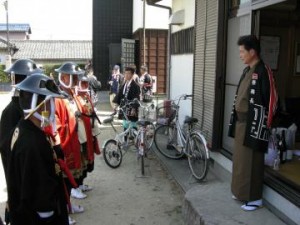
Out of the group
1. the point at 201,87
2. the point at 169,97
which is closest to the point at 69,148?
the point at 201,87

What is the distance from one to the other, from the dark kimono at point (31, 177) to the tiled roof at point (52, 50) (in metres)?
41.7

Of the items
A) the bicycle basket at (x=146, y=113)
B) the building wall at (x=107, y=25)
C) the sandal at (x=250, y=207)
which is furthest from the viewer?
the building wall at (x=107, y=25)

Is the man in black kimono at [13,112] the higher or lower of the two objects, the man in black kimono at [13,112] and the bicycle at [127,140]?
the higher

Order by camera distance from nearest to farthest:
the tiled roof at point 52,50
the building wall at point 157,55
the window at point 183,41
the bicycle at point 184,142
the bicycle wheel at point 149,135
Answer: the bicycle at point 184,142 → the bicycle wheel at point 149,135 → the window at point 183,41 → the building wall at point 157,55 → the tiled roof at point 52,50

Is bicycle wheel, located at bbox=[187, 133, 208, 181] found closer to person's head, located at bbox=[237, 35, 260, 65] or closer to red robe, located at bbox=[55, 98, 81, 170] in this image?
red robe, located at bbox=[55, 98, 81, 170]

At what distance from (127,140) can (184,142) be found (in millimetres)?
1318

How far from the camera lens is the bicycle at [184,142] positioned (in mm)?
6426

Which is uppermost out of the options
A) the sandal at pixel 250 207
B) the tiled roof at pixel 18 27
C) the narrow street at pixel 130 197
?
the tiled roof at pixel 18 27

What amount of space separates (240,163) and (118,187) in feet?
8.79

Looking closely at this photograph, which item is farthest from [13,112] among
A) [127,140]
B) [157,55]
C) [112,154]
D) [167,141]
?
[157,55]

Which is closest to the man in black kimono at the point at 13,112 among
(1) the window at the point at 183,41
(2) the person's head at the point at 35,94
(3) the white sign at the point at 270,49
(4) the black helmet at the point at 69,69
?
(2) the person's head at the point at 35,94

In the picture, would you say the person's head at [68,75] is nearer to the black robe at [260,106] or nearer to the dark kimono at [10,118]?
the dark kimono at [10,118]

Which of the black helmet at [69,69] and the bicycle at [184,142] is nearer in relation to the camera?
the black helmet at [69,69]

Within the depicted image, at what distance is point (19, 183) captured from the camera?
2.86 meters
